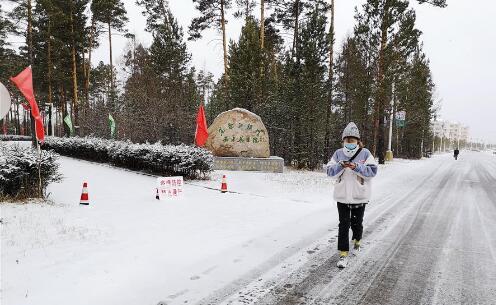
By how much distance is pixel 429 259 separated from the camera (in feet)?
16.5

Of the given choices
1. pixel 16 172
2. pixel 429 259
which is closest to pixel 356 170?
pixel 429 259

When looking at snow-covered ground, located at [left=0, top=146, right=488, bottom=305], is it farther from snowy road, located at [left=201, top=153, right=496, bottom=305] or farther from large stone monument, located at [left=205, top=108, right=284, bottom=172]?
large stone monument, located at [left=205, top=108, right=284, bottom=172]

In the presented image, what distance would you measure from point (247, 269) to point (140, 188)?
755 centimetres

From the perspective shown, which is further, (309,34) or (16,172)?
(309,34)

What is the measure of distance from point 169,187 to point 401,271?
6.35 meters

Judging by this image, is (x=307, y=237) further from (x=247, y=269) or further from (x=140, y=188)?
(x=140, y=188)

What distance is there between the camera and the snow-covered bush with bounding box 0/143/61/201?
25.3 feet

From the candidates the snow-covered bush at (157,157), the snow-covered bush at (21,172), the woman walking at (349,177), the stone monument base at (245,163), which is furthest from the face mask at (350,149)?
the stone monument base at (245,163)

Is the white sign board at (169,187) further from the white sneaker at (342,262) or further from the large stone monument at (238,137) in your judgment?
the large stone monument at (238,137)

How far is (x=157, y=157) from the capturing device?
1448 cm

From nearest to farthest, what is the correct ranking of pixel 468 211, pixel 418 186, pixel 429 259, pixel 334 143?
pixel 429 259, pixel 468 211, pixel 418 186, pixel 334 143

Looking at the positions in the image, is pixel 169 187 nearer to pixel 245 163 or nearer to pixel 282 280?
pixel 282 280

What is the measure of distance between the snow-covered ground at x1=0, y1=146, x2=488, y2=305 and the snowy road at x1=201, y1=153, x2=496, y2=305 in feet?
1.30

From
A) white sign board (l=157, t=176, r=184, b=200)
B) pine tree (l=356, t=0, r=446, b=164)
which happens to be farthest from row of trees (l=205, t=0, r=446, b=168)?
white sign board (l=157, t=176, r=184, b=200)
